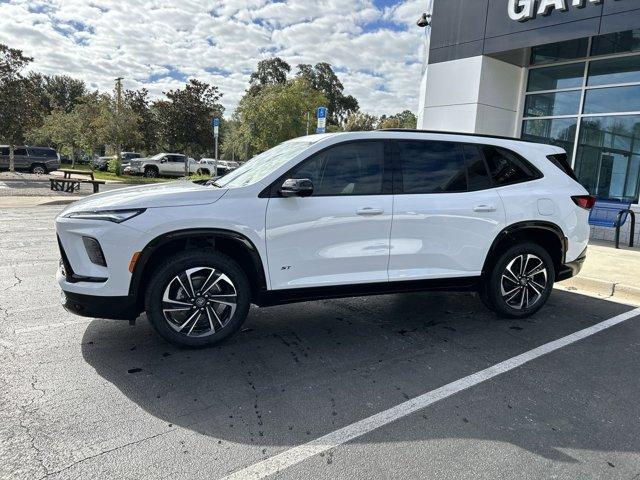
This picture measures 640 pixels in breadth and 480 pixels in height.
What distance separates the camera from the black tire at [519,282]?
4926 mm

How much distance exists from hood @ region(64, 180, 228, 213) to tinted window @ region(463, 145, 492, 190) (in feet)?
8.08

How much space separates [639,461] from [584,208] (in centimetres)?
319

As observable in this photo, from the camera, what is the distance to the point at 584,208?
5.19 meters

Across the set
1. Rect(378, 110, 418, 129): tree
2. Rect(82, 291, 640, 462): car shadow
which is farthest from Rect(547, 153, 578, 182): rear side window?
Rect(378, 110, 418, 129): tree

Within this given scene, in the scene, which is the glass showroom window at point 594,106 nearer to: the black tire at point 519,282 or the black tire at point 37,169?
the black tire at point 519,282

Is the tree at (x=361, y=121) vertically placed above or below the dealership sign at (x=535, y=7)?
above

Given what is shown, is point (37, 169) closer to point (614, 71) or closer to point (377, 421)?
point (614, 71)

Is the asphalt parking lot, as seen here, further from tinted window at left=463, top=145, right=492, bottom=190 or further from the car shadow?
tinted window at left=463, top=145, right=492, bottom=190

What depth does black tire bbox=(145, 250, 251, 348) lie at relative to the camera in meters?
3.73

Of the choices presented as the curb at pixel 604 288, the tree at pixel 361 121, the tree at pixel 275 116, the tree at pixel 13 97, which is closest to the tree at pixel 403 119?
the tree at pixel 361 121

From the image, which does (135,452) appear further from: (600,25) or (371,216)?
(600,25)

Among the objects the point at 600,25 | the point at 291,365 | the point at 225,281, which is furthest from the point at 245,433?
the point at 600,25

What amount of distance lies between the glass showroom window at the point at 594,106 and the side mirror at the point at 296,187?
9449mm

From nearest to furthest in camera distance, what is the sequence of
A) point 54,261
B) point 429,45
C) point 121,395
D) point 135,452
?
point 135,452, point 121,395, point 54,261, point 429,45
